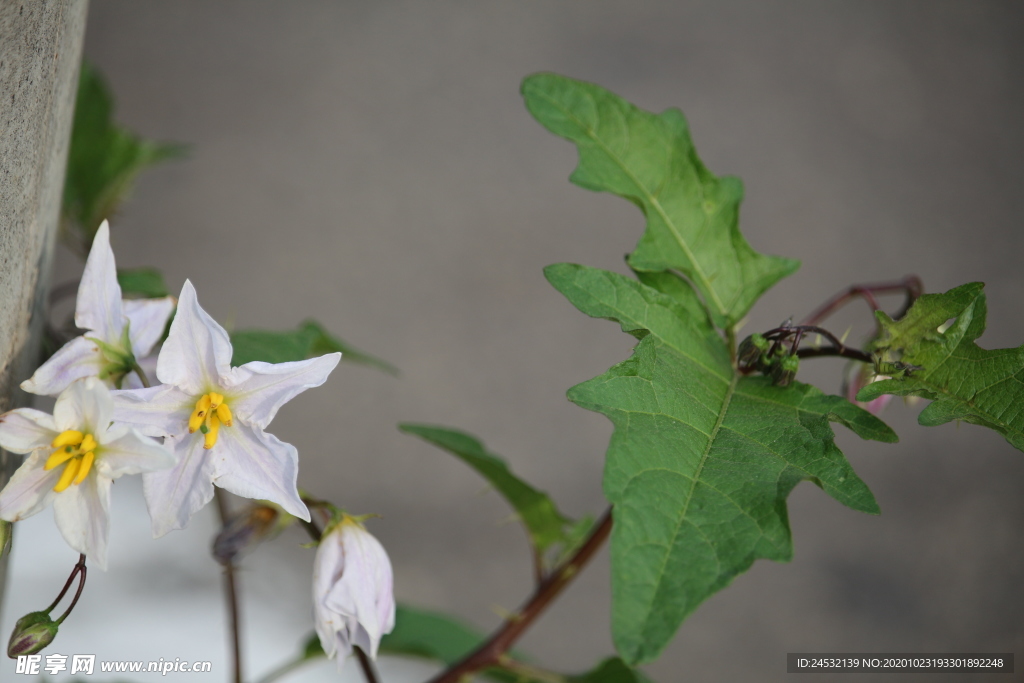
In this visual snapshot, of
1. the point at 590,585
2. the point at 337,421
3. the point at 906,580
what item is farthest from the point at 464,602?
the point at 906,580

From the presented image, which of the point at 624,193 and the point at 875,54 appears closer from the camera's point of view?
the point at 624,193

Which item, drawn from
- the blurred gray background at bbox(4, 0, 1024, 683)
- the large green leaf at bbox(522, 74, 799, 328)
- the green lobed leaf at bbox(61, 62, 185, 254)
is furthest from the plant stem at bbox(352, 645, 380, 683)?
the blurred gray background at bbox(4, 0, 1024, 683)

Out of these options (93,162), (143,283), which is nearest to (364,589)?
(143,283)

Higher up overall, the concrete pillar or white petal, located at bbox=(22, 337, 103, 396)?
the concrete pillar

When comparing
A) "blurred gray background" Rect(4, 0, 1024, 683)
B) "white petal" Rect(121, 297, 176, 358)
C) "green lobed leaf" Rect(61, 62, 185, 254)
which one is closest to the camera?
"white petal" Rect(121, 297, 176, 358)

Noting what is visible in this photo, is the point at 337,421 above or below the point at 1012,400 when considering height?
below

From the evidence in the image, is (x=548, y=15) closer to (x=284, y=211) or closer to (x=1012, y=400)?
(x=284, y=211)

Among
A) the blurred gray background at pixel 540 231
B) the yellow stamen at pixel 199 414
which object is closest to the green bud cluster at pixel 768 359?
the yellow stamen at pixel 199 414

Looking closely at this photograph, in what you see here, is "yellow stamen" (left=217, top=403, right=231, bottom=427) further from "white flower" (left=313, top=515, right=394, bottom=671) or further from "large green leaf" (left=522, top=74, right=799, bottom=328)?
"large green leaf" (left=522, top=74, right=799, bottom=328)
